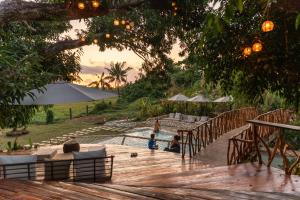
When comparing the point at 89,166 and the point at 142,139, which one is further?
the point at 142,139

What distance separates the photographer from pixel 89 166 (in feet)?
22.3

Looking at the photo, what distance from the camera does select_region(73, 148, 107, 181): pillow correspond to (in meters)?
6.75

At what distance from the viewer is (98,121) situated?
123ft

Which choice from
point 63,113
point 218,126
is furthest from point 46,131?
point 218,126

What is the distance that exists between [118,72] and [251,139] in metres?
51.9

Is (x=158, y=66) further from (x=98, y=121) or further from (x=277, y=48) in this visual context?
(x=98, y=121)

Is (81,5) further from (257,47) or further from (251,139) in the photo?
(251,139)

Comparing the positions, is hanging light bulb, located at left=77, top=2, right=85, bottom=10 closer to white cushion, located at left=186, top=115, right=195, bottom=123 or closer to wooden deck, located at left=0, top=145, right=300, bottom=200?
wooden deck, located at left=0, top=145, right=300, bottom=200

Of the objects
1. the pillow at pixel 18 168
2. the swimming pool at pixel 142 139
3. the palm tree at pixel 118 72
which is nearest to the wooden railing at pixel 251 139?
the pillow at pixel 18 168

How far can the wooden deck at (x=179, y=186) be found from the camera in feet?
16.5

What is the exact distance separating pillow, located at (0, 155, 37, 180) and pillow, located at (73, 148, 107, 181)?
802mm

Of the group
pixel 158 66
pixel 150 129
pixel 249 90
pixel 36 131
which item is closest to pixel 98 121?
pixel 36 131

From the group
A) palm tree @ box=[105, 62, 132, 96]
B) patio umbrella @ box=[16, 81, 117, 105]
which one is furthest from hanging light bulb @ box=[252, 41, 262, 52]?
palm tree @ box=[105, 62, 132, 96]

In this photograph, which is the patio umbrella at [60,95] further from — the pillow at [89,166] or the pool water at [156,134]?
the pool water at [156,134]
